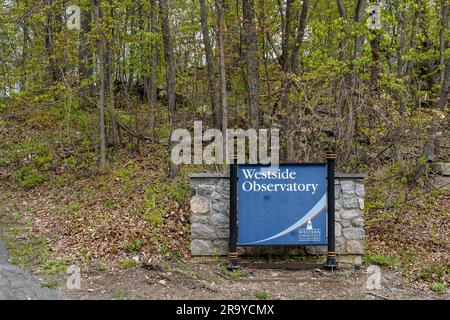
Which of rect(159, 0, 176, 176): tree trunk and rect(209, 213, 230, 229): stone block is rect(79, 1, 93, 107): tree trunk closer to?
rect(159, 0, 176, 176): tree trunk

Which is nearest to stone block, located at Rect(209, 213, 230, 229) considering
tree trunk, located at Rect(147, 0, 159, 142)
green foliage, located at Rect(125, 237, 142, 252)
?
green foliage, located at Rect(125, 237, 142, 252)

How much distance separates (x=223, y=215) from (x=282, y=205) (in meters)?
0.94

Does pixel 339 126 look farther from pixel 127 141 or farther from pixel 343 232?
pixel 127 141

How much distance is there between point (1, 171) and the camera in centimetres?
1286

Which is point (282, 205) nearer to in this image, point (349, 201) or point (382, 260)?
point (349, 201)

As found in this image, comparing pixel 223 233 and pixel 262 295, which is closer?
pixel 262 295

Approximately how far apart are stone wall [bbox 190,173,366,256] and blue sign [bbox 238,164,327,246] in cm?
36

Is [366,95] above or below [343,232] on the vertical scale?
above

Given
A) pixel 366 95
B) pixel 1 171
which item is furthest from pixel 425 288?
pixel 1 171

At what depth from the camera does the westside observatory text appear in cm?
713

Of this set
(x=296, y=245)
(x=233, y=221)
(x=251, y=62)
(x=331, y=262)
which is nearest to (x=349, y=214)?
(x=331, y=262)

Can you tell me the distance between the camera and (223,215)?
24.1 ft
